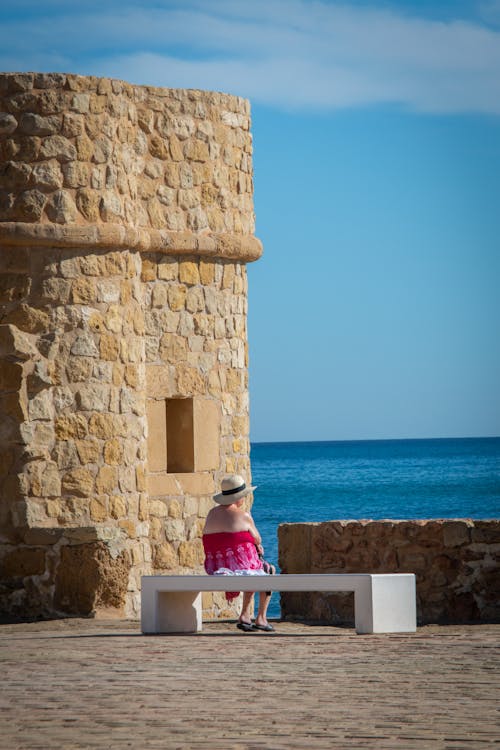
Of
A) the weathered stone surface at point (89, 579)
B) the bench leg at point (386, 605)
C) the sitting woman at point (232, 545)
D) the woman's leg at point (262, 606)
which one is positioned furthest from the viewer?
the weathered stone surface at point (89, 579)

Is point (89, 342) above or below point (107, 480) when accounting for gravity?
above

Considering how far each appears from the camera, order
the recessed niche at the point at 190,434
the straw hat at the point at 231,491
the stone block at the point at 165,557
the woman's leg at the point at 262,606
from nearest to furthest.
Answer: the woman's leg at the point at 262,606
the straw hat at the point at 231,491
the stone block at the point at 165,557
the recessed niche at the point at 190,434

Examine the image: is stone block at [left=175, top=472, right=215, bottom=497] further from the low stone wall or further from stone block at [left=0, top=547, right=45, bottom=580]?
the low stone wall

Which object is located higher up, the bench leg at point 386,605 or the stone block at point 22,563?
the stone block at point 22,563

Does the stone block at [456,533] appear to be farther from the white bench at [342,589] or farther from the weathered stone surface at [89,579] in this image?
the weathered stone surface at [89,579]

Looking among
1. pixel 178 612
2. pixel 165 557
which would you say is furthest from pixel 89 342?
pixel 178 612

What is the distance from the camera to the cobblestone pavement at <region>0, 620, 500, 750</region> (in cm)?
684

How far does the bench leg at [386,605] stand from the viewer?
10711 millimetres

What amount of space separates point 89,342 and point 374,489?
2355 inches

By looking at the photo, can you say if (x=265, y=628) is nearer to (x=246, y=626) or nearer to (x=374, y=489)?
(x=246, y=626)

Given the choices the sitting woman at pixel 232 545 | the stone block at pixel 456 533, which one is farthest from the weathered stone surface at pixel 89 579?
the stone block at pixel 456 533

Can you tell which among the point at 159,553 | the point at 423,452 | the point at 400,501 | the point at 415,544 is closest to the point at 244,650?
the point at 415,544

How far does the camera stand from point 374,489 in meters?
72.3

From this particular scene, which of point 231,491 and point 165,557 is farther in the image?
point 165,557
